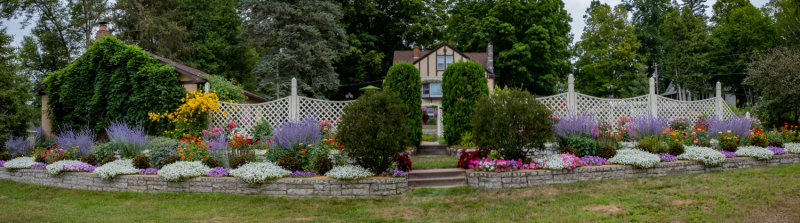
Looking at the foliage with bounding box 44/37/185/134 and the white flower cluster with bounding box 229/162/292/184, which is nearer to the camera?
the white flower cluster with bounding box 229/162/292/184

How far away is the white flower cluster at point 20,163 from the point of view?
27.3 ft

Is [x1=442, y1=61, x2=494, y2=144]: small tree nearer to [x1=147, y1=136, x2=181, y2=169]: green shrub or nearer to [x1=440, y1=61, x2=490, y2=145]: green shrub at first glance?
[x1=440, y1=61, x2=490, y2=145]: green shrub

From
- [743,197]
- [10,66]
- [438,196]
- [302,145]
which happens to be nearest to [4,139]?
[10,66]

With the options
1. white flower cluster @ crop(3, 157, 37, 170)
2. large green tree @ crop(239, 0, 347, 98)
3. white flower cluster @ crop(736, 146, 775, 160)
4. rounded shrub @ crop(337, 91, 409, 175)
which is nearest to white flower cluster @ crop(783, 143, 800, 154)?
white flower cluster @ crop(736, 146, 775, 160)

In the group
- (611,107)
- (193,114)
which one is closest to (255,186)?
(193,114)

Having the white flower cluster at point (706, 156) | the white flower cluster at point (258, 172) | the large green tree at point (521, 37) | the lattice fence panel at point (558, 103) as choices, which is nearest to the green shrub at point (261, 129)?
the white flower cluster at point (258, 172)

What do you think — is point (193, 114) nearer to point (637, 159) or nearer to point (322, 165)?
point (322, 165)

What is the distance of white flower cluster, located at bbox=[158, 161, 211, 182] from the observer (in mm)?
6543

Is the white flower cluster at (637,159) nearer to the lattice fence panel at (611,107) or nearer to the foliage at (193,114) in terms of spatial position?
the lattice fence panel at (611,107)

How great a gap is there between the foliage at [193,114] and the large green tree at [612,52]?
1007 inches

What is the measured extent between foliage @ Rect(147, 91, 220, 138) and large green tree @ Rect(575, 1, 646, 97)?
83.9 ft

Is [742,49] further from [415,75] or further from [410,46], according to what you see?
[415,75]

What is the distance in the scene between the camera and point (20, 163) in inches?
332

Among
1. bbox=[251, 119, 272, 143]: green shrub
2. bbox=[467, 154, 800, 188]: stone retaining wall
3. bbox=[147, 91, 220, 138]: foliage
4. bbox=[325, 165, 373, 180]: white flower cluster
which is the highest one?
bbox=[147, 91, 220, 138]: foliage
